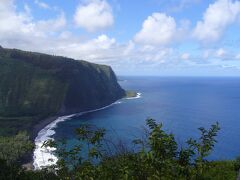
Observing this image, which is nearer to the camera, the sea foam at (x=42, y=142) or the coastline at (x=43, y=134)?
the sea foam at (x=42, y=142)

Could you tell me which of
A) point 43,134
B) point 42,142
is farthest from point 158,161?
point 43,134

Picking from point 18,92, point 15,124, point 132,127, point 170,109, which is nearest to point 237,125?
point 132,127

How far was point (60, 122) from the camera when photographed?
171 m

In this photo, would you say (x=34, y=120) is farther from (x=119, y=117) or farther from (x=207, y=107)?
(x=207, y=107)

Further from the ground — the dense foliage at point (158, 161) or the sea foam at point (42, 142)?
the dense foliage at point (158, 161)

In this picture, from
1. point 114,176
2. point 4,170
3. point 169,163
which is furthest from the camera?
point 4,170

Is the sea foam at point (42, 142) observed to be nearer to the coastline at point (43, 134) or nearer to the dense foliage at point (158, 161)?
the coastline at point (43, 134)

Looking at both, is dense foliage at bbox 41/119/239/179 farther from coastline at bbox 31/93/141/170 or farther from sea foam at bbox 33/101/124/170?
coastline at bbox 31/93/141/170

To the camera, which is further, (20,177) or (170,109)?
(170,109)

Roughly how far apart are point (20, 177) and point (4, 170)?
2.92 ft

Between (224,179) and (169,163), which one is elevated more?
(169,163)

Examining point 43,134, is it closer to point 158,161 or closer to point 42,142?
point 42,142

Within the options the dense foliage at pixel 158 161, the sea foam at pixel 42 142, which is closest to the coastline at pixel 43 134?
the sea foam at pixel 42 142

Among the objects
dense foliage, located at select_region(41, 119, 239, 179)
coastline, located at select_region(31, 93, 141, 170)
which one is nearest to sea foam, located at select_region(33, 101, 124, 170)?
coastline, located at select_region(31, 93, 141, 170)
